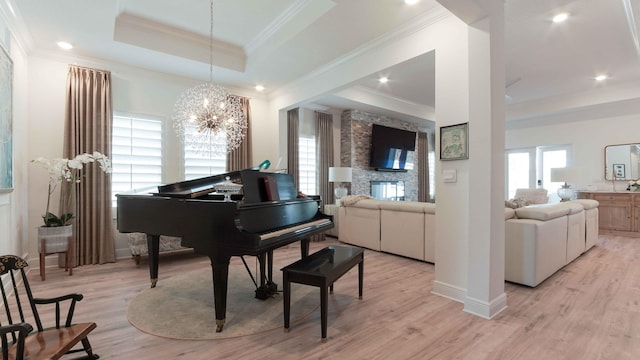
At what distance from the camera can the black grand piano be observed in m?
2.25

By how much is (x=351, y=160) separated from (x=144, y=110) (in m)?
4.25

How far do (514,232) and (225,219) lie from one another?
10.5 ft

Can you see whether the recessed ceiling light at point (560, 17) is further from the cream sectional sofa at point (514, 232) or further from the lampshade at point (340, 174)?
the lampshade at point (340, 174)

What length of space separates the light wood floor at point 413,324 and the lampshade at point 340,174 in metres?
2.78

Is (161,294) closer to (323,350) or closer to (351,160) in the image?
(323,350)

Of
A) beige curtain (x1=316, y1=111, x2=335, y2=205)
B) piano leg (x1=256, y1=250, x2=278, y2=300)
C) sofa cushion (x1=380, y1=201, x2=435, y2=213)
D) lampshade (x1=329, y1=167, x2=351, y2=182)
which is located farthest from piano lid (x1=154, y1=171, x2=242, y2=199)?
beige curtain (x1=316, y1=111, x2=335, y2=205)

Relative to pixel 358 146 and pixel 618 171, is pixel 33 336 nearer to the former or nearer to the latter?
pixel 358 146

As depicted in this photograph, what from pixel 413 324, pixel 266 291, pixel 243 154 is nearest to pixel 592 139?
pixel 413 324

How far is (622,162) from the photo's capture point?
264 inches

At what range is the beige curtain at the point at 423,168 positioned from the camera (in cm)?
900

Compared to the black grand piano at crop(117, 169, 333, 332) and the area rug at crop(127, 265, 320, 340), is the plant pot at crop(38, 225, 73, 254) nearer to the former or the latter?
the black grand piano at crop(117, 169, 333, 332)

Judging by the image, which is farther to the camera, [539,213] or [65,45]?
[65,45]

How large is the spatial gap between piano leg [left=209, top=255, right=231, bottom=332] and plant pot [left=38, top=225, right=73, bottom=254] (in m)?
2.78

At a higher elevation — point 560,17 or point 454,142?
point 560,17
